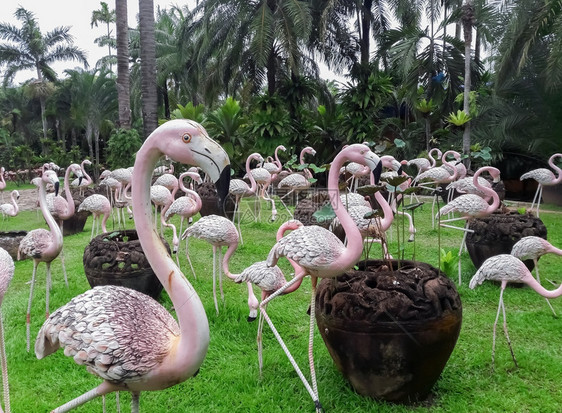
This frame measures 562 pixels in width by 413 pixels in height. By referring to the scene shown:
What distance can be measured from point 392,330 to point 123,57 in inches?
432

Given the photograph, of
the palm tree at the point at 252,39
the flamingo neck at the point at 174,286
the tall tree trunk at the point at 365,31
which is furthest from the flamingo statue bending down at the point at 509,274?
the tall tree trunk at the point at 365,31

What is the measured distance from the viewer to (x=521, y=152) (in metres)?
12.8

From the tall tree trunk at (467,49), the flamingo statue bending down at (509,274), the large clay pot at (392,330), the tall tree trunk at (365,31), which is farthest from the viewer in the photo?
the tall tree trunk at (365,31)

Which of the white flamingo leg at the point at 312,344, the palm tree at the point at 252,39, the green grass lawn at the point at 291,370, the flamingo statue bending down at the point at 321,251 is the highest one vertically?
the palm tree at the point at 252,39

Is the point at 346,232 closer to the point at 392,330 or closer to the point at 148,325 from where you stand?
the point at 392,330

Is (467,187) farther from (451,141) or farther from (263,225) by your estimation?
(451,141)

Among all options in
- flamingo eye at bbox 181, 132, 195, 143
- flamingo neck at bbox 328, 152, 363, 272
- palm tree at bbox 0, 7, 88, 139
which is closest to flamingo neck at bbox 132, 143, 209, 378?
flamingo eye at bbox 181, 132, 195, 143

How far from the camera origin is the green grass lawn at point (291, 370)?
9.73 feet

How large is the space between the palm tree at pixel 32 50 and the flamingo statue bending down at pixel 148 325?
29756 mm

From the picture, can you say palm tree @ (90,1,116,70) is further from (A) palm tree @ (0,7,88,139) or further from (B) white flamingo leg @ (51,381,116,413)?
(B) white flamingo leg @ (51,381,116,413)

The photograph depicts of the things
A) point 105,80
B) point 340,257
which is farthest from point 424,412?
point 105,80

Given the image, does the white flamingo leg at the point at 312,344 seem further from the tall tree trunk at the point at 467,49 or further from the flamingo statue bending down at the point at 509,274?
the tall tree trunk at the point at 467,49

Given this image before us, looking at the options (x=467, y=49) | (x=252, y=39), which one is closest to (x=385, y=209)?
(x=467, y=49)

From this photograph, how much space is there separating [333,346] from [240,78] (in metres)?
14.6
